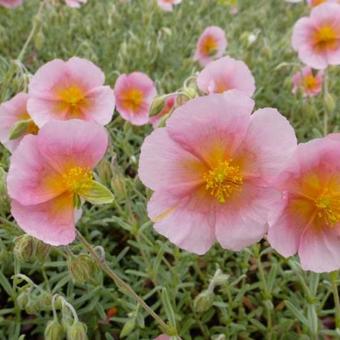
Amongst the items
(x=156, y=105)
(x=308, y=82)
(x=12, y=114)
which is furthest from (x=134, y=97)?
(x=308, y=82)

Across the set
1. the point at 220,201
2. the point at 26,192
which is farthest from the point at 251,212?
the point at 26,192

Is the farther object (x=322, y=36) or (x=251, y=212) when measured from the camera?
(x=322, y=36)

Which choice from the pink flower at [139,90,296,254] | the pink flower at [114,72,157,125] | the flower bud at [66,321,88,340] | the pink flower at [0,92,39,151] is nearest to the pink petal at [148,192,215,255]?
the pink flower at [139,90,296,254]

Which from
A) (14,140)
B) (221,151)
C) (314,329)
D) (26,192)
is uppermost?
(221,151)

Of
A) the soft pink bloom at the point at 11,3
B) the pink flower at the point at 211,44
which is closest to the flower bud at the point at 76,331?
the pink flower at the point at 211,44

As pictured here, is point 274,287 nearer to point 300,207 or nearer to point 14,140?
point 300,207

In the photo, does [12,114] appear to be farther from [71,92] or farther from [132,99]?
[132,99]

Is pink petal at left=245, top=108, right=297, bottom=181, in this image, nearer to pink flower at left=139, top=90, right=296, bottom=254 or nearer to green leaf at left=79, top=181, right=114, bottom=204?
pink flower at left=139, top=90, right=296, bottom=254
